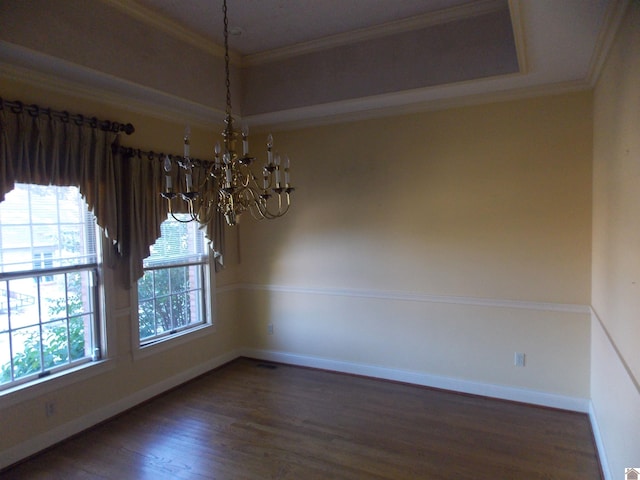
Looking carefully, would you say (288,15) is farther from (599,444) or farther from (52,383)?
(599,444)

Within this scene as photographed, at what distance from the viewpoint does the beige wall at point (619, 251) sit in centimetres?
167

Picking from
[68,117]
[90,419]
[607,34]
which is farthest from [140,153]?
[607,34]

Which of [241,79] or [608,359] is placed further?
[241,79]

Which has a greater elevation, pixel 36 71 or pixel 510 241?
pixel 36 71

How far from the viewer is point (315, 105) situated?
11.9ft

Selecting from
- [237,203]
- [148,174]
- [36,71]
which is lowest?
[237,203]

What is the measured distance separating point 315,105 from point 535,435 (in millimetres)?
3262

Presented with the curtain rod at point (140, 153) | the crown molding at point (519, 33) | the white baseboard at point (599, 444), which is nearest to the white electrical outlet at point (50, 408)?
the curtain rod at point (140, 153)

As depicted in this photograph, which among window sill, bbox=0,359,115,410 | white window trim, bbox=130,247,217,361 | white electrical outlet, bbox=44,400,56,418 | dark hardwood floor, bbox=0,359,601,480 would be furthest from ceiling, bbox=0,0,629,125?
dark hardwood floor, bbox=0,359,601,480

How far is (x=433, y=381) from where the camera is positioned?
3.75 metres

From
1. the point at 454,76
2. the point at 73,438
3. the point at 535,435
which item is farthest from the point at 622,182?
the point at 73,438

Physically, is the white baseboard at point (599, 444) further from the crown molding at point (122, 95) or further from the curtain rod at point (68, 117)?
the curtain rod at point (68, 117)

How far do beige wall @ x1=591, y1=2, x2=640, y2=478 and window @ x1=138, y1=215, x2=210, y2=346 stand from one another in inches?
132

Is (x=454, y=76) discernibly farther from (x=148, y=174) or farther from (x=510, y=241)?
(x=148, y=174)
